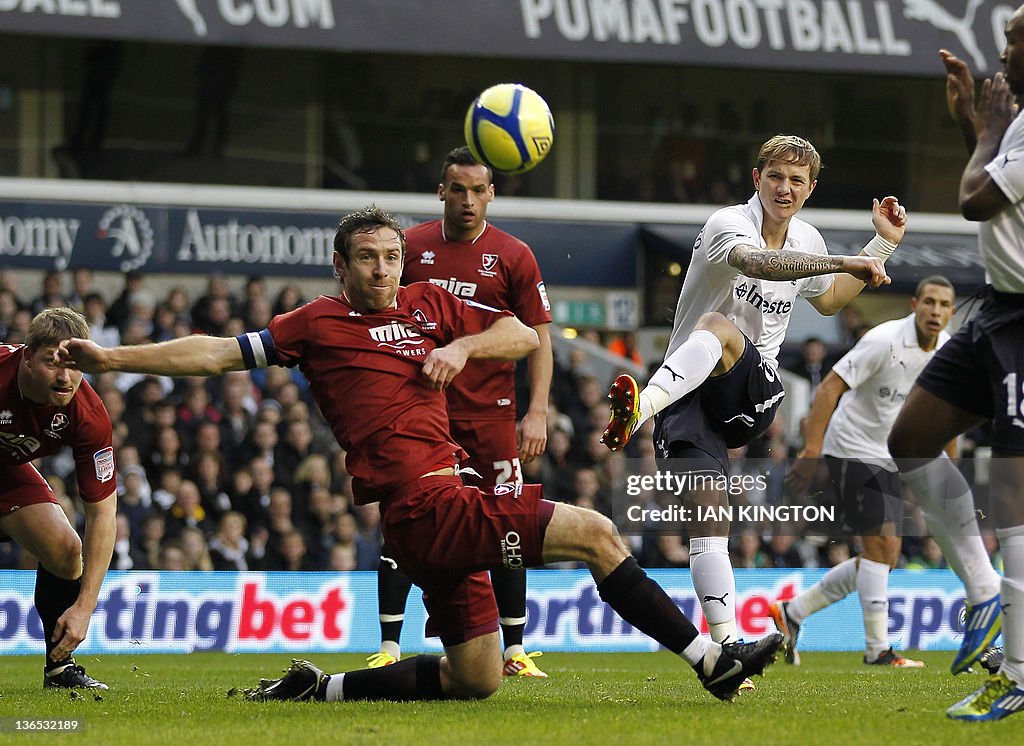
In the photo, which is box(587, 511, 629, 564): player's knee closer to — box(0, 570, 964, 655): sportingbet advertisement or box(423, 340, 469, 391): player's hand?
box(423, 340, 469, 391): player's hand

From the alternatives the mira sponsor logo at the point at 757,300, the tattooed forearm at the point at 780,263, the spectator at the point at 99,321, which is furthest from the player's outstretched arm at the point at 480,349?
the spectator at the point at 99,321

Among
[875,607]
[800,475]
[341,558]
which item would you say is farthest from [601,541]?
[341,558]

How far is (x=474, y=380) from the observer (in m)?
8.73

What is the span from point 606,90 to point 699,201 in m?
2.15

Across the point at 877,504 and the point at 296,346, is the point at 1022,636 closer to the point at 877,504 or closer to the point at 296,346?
the point at 296,346

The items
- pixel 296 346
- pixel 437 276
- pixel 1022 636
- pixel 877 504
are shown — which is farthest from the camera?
pixel 877 504

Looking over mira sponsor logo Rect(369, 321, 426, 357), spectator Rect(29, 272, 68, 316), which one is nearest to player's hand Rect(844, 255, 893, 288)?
mira sponsor logo Rect(369, 321, 426, 357)

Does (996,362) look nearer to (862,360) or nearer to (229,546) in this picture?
(862,360)

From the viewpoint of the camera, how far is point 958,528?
7.16 m

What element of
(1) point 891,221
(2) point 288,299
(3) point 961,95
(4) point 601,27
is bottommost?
(1) point 891,221

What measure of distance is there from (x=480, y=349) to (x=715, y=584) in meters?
1.71

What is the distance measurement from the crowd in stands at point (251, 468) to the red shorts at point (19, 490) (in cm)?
552

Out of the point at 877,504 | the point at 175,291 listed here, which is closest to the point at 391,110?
the point at 175,291

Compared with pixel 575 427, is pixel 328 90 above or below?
above
